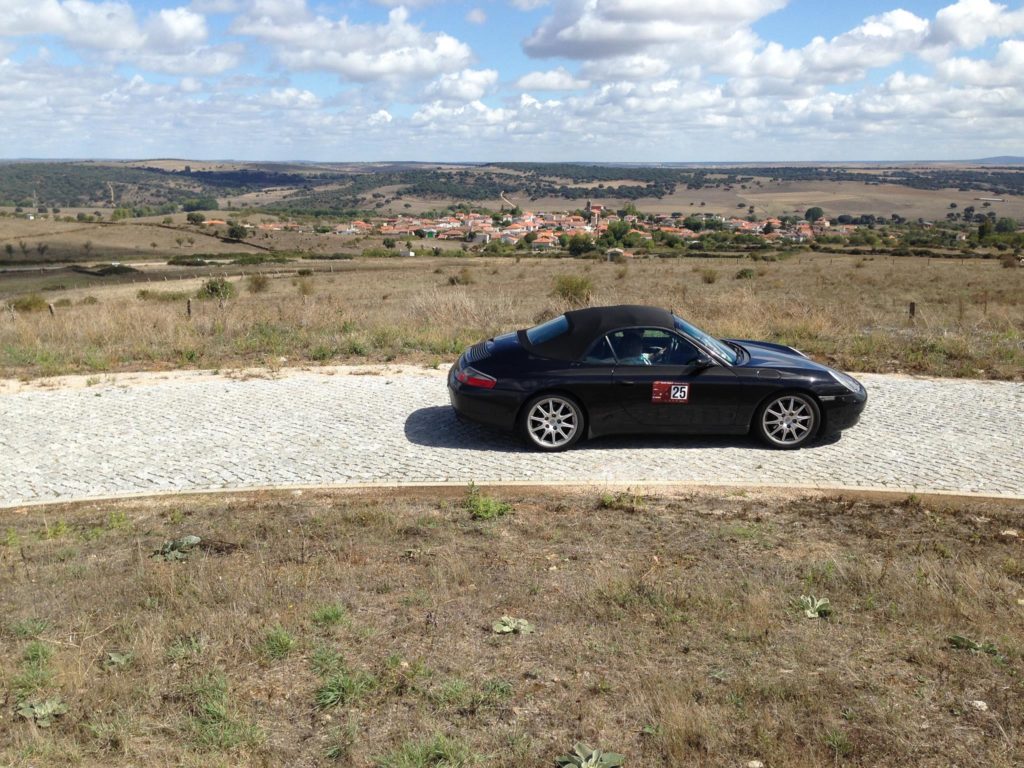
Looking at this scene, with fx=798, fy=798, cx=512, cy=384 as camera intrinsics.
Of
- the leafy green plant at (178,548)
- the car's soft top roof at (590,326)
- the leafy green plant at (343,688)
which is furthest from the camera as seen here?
the car's soft top roof at (590,326)

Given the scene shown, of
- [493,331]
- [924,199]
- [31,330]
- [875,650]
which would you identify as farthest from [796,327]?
[924,199]

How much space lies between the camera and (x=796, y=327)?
47.4 feet

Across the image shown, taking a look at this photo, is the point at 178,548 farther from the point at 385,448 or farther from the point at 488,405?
the point at 488,405

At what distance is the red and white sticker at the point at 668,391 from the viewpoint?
8.07 meters

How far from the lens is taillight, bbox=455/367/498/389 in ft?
26.8

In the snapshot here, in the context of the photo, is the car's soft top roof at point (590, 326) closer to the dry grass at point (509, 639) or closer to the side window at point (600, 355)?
the side window at point (600, 355)

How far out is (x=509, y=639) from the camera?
4.25 metres

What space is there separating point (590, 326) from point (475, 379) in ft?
4.32

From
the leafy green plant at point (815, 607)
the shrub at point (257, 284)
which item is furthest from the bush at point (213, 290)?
the leafy green plant at point (815, 607)

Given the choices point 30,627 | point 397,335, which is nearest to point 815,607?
point 30,627

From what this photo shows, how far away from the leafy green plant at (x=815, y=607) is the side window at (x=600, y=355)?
12.3 feet

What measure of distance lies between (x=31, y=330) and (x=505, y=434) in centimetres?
993

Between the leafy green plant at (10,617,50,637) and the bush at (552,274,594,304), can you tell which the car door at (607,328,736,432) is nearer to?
the leafy green plant at (10,617,50,637)

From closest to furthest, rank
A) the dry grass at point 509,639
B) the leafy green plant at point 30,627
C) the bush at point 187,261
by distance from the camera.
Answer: the dry grass at point 509,639 → the leafy green plant at point 30,627 → the bush at point 187,261
